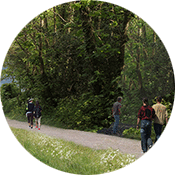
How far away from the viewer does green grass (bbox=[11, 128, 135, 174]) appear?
5.83m

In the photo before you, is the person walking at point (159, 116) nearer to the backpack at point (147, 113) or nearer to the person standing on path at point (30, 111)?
the backpack at point (147, 113)

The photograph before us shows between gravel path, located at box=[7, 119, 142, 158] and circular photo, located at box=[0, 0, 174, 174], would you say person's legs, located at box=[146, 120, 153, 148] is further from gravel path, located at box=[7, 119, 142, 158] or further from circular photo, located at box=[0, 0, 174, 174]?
gravel path, located at box=[7, 119, 142, 158]

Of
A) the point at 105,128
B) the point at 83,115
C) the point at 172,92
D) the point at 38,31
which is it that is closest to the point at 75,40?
the point at 38,31

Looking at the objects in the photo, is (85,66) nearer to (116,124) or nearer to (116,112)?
(116,112)

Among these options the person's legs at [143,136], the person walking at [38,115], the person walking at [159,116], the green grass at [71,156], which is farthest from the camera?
the person walking at [38,115]

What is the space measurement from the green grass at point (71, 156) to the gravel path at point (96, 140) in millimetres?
98

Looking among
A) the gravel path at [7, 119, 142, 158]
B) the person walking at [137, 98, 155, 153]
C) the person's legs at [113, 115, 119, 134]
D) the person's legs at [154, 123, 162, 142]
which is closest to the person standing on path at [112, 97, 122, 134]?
the person's legs at [113, 115, 119, 134]

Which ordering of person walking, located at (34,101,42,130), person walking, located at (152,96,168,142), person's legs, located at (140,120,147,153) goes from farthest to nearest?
person walking, located at (34,101,42,130) < person walking, located at (152,96,168,142) < person's legs, located at (140,120,147,153)

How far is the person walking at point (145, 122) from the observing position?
235 inches

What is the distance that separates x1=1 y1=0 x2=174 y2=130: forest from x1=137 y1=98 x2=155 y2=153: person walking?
167 millimetres

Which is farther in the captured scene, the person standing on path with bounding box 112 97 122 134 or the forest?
the forest

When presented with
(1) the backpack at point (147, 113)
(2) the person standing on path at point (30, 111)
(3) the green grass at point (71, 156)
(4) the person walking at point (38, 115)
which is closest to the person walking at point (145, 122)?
(1) the backpack at point (147, 113)

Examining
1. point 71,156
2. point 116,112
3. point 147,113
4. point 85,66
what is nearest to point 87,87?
point 85,66

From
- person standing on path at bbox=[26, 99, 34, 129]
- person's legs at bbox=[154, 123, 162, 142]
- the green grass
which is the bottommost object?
the green grass
